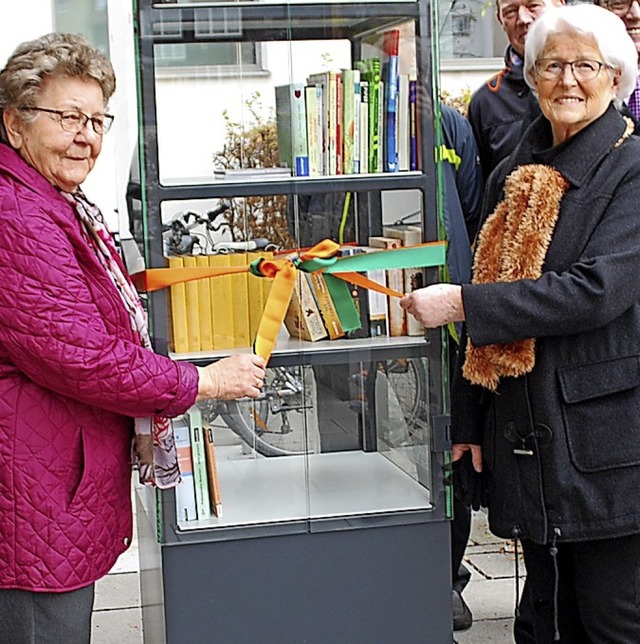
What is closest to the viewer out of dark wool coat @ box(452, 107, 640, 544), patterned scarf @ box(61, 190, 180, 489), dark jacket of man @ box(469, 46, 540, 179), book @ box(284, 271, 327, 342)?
patterned scarf @ box(61, 190, 180, 489)

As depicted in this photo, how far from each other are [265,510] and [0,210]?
1162 millimetres

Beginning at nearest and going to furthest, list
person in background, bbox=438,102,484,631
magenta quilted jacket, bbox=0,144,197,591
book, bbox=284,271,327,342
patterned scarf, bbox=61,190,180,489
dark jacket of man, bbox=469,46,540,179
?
magenta quilted jacket, bbox=0,144,197,591
patterned scarf, bbox=61,190,180,489
book, bbox=284,271,327,342
person in background, bbox=438,102,484,631
dark jacket of man, bbox=469,46,540,179

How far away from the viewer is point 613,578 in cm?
306

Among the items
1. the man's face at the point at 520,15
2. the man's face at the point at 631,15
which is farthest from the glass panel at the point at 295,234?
the man's face at the point at 631,15

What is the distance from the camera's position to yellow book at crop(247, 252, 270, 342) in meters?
3.31

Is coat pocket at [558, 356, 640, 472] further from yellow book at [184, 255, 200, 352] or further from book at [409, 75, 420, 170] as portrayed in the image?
yellow book at [184, 255, 200, 352]

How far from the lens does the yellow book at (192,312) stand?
326 cm

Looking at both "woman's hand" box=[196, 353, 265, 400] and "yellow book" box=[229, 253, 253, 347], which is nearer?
"woman's hand" box=[196, 353, 265, 400]

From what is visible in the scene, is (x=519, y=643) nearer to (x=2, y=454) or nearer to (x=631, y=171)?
(x=631, y=171)

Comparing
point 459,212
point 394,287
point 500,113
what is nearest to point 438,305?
point 394,287

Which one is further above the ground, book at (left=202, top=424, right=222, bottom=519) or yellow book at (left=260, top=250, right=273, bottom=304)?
yellow book at (left=260, top=250, right=273, bottom=304)

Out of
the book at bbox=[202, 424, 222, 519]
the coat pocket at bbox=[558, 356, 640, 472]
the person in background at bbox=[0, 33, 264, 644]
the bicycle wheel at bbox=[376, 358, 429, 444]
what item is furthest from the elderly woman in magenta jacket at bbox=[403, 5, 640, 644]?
the person in background at bbox=[0, 33, 264, 644]

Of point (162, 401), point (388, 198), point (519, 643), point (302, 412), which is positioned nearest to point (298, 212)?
point (388, 198)

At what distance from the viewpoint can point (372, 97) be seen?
3.30 meters
